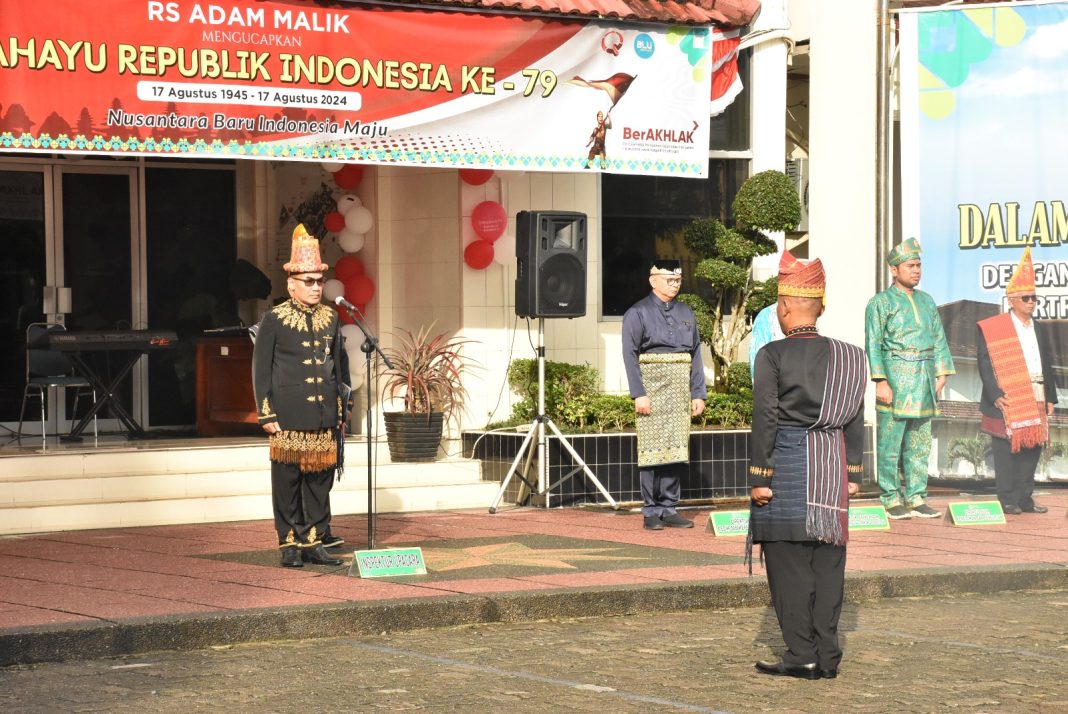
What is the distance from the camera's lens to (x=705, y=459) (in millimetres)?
14031

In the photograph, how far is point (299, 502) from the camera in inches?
404

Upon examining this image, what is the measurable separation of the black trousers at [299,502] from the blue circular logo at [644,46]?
5248mm

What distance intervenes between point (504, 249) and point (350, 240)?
155 centimetres

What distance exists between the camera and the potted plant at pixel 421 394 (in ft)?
46.0

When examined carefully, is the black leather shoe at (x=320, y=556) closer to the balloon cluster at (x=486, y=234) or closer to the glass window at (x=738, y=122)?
the balloon cluster at (x=486, y=234)

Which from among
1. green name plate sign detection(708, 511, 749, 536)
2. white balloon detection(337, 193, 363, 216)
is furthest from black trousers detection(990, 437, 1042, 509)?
white balloon detection(337, 193, 363, 216)

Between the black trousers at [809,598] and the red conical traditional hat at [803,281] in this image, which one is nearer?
the black trousers at [809,598]

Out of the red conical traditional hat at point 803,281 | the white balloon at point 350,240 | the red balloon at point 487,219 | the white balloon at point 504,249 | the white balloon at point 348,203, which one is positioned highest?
the white balloon at point 348,203

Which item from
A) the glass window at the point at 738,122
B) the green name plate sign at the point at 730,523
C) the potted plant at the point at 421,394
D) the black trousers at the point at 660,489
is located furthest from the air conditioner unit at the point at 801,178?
the green name plate sign at the point at 730,523

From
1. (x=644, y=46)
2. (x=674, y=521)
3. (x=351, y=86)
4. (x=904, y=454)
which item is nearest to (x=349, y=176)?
(x=351, y=86)

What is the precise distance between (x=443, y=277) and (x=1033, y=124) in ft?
17.5

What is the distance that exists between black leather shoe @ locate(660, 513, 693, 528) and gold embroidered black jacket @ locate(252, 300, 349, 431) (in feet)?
10.5

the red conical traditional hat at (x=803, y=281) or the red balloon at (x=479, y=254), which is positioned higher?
the red balloon at (x=479, y=254)

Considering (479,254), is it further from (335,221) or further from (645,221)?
(645,221)
